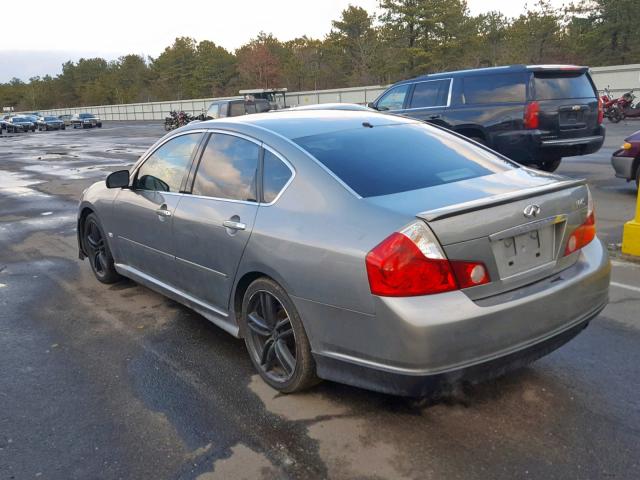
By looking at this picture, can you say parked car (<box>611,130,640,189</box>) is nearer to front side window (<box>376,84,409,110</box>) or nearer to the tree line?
front side window (<box>376,84,409,110</box>)

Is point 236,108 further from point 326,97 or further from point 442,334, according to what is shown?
point 326,97

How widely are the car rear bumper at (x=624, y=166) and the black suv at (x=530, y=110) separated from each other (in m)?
0.90

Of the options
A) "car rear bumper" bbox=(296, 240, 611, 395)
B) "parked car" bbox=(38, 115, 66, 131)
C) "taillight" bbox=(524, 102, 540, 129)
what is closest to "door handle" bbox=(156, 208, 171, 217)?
"car rear bumper" bbox=(296, 240, 611, 395)

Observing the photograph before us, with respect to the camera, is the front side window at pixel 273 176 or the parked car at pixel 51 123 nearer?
the front side window at pixel 273 176

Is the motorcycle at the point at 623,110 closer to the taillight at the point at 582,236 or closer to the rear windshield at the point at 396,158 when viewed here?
the rear windshield at the point at 396,158

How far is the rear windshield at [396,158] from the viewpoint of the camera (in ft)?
10.7

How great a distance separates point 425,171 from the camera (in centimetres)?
345

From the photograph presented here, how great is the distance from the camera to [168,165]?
4598mm

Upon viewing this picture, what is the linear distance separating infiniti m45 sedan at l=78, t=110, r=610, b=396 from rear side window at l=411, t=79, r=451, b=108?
22.5ft

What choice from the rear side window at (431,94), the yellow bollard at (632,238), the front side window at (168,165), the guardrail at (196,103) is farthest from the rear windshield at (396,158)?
the guardrail at (196,103)

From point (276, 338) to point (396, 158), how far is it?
128 centimetres

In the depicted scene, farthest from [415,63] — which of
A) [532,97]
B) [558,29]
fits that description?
[532,97]

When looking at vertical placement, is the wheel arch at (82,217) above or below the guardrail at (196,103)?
below

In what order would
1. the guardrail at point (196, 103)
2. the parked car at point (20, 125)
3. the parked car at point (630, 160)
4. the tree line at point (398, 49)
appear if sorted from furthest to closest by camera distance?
the parked car at point (20, 125) < the tree line at point (398, 49) < the guardrail at point (196, 103) < the parked car at point (630, 160)
